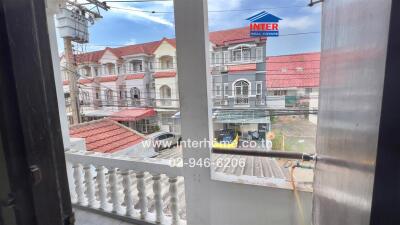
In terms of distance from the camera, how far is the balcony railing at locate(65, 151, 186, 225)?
1561 mm

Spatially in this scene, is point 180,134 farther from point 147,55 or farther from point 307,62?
point 307,62

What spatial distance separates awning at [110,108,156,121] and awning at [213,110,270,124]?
1.83 ft

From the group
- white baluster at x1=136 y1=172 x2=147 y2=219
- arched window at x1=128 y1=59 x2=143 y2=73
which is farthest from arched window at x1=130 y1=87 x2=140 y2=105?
white baluster at x1=136 y1=172 x2=147 y2=219

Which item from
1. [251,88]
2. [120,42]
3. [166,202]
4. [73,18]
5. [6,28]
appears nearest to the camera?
[6,28]

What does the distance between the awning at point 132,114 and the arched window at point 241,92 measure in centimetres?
69

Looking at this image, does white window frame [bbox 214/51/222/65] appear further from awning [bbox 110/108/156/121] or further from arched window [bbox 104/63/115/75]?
arched window [bbox 104/63/115/75]

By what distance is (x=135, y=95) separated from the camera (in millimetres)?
1762

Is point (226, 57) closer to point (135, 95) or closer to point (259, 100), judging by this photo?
point (259, 100)

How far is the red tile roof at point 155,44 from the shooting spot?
1.36 m

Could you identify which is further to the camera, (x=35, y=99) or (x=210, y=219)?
(x=210, y=219)

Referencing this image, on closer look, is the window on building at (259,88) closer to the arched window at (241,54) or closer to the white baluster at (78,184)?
the arched window at (241,54)

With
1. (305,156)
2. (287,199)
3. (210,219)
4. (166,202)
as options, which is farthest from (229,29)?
(166,202)

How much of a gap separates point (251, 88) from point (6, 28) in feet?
4.04

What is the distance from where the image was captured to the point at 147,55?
1693mm
